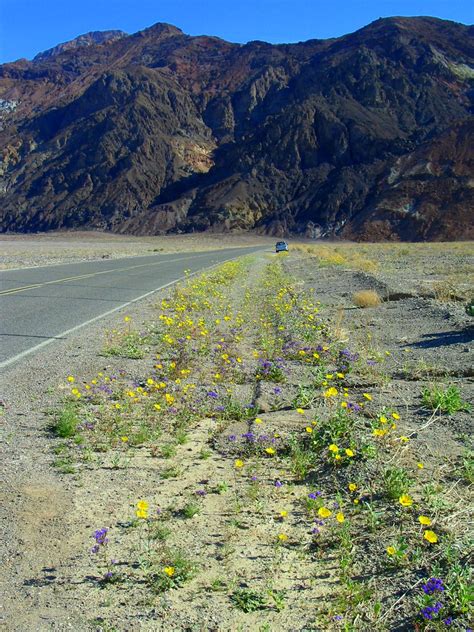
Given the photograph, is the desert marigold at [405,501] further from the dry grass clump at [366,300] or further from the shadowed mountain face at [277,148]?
the shadowed mountain face at [277,148]

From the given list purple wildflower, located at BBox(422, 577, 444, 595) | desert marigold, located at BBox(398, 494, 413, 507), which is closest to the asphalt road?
desert marigold, located at BBox(398, 494, 413, 507)

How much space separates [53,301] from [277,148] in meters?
105

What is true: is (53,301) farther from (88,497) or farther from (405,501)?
(405,501)

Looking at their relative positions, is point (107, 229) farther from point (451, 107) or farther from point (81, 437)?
point (81, 437)

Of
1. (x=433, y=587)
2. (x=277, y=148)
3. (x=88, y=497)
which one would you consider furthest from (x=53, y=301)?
(x=277, y=148)

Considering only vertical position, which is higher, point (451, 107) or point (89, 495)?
point (451, 107)

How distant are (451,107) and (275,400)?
5034 inches

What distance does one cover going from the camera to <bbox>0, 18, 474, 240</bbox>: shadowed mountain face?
92.8m

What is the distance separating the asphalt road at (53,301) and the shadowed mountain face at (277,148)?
70.3 metres

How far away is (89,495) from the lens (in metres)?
3.93

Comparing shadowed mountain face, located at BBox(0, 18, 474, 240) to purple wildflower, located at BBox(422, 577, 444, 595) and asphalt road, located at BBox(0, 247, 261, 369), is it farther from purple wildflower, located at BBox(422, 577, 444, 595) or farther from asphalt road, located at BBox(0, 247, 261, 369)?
purple wildflower, located at BBox(422, 577, 444, 595)

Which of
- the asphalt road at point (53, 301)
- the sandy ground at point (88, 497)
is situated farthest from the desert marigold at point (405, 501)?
the asphalt road at point (53, 301)

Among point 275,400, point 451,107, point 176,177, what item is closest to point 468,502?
point 275,400

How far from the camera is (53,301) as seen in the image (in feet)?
43.3
